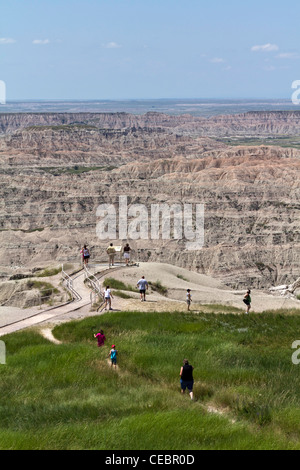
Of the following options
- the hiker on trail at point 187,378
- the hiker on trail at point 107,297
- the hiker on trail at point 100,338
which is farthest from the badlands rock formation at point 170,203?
the hiker on trail at point 187,378

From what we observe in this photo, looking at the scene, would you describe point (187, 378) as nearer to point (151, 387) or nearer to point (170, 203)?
point (151, 387)

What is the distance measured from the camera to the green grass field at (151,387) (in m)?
9.16

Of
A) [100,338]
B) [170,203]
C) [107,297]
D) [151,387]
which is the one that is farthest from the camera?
[170,203]

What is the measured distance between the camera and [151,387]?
1218cm

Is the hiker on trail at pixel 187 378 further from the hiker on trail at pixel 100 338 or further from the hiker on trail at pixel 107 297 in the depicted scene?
the hiker on trail at pixel 107 297

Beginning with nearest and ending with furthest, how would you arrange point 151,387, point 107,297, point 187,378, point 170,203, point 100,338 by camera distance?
point 187,378 < point 151,387 < point 100,338 < point 107,297 < point 170,203

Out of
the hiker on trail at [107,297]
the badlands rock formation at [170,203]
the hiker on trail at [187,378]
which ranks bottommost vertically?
the badlands rock formation at [170,203]

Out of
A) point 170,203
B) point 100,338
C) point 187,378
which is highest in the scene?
point 187,378

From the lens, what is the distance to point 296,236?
64875mm

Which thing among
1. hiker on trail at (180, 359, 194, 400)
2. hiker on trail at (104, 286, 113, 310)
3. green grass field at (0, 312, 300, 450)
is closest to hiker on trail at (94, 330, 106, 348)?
green grass field at (0, 312, 300, 450)

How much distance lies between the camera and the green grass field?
9156 mm

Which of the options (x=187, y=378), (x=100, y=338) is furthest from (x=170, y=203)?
(x=187, y=378)

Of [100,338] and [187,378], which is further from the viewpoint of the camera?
[100,338]
